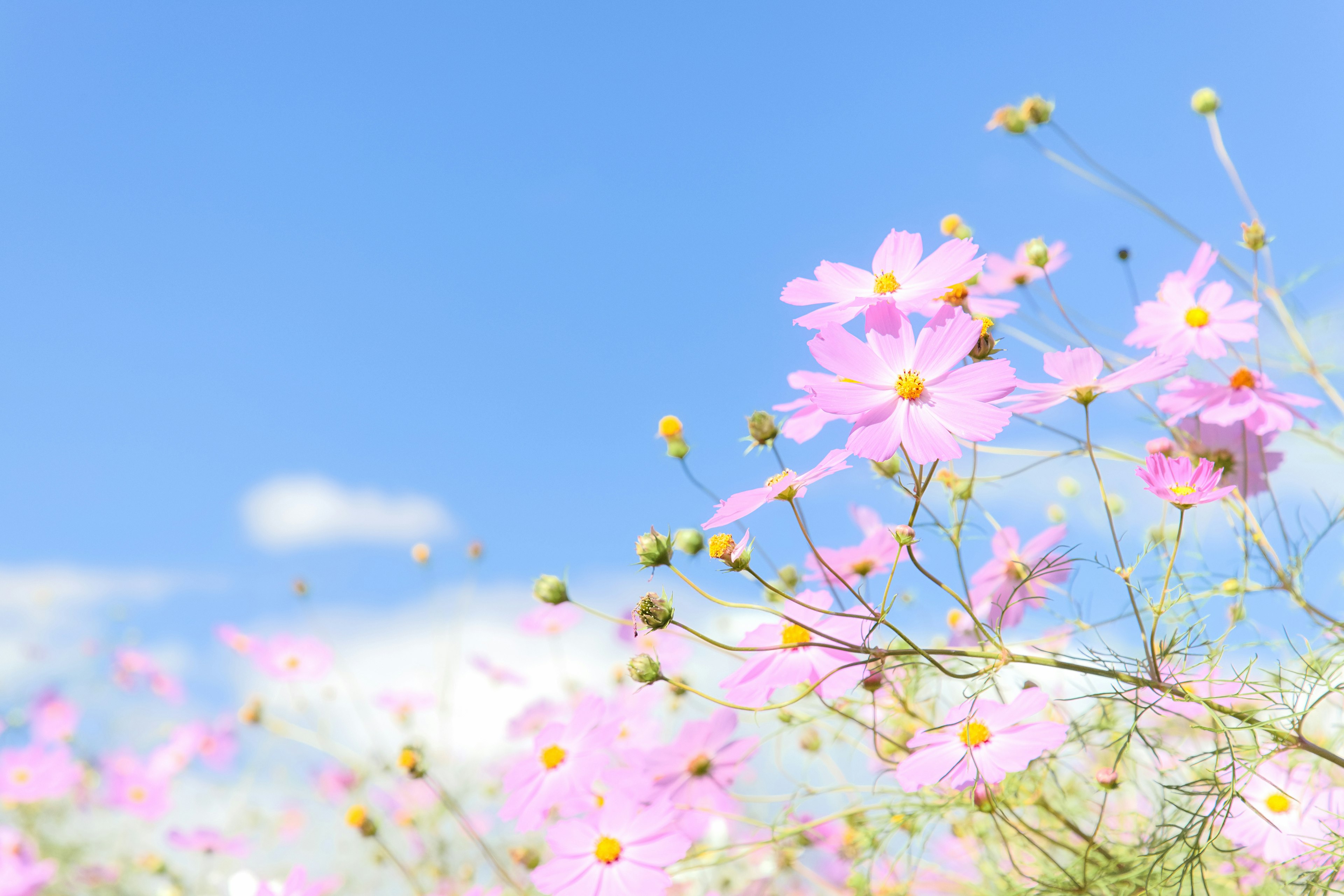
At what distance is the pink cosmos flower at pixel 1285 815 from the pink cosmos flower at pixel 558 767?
591 millimetres

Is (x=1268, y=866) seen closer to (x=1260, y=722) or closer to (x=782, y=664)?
(x=1260, y=722)

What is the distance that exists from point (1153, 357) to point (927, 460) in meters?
0.25

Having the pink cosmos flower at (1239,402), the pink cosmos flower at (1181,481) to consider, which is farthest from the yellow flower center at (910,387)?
the pink cosmos flower at (1239,402)

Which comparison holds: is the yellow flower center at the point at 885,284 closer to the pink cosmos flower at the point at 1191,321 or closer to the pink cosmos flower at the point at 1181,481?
the pink cosmos flower at the point at 1181,481

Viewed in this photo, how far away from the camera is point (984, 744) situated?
71 centimetres

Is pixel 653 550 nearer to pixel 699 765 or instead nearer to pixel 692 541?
pixel 692 541

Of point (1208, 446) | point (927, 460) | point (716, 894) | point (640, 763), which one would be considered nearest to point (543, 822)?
point (640, 763)

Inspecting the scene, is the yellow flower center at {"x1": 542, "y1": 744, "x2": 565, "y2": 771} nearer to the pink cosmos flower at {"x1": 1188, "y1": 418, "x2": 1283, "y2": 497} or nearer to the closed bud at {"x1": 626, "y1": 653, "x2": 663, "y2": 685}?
the closed bud at {"x1": 626, "y1": 653, "x2": 663, "y2": 685}

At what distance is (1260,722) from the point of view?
695 mm

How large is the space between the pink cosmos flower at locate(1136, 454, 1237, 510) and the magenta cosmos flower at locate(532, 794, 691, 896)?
499 millimetres

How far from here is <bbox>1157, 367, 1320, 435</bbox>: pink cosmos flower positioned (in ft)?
2.75

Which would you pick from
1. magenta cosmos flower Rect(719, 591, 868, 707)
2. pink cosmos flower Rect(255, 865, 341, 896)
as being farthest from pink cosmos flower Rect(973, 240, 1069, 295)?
pink cosmos flower Rect(255, 865, 341, 896)

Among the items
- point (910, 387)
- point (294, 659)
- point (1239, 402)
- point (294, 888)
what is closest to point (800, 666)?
point (910, 387)

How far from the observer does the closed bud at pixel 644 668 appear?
651 millimetres
